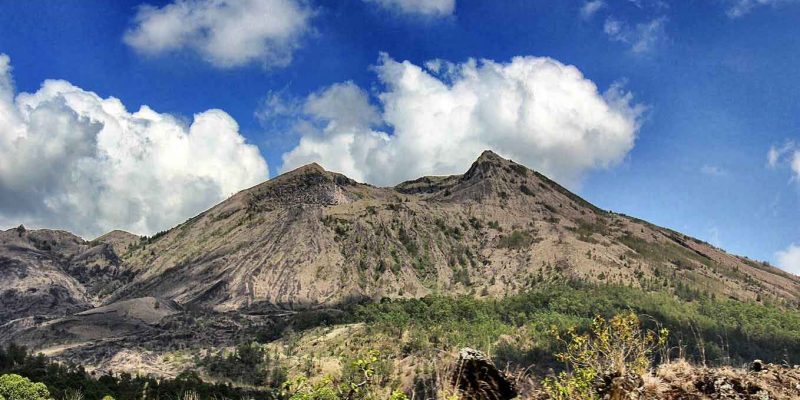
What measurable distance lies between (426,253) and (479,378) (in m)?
147

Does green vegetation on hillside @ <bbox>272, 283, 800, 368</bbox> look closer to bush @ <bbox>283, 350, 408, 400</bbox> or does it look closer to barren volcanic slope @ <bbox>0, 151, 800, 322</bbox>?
barren volcanic slope @ <bbox>0, 151, 800, 322</bbox>

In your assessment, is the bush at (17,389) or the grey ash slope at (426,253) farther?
the grey ash slope at (426,253)

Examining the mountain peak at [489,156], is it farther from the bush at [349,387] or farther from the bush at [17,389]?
the bush at [349,387]

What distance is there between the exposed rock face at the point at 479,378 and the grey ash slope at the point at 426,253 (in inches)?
4934

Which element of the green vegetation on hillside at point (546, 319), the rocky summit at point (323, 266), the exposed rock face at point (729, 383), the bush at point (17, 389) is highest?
the rocky summit at point (323, 266)

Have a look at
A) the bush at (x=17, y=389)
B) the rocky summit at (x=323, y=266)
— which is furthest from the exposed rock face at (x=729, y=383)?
the rocky summit at (x=323, y=266)

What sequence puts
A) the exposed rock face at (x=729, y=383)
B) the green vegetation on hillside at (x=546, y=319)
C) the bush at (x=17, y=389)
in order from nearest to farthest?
the exposed rock face at (x=729, y=383)
the bush at (x=17, y=389)
the green vegetation on hillside at (x=546, y=319)

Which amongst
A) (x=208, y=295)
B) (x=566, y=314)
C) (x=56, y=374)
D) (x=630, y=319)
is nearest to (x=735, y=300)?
(x=566, y=314)

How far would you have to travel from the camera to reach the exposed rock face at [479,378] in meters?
9.54

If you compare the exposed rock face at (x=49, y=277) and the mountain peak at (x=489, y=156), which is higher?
the mountain peak at (x=489, y=156)

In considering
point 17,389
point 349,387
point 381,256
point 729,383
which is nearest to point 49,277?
point 381,256

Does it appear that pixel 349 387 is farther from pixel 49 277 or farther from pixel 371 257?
pixel 49 277

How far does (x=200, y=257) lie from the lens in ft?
518

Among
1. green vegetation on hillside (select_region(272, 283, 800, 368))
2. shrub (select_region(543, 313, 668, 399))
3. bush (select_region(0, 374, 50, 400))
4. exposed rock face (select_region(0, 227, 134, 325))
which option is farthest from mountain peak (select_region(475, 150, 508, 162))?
shrub (select_region(543, 313, 668, 399))
